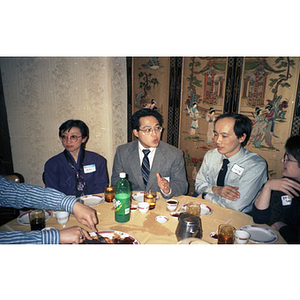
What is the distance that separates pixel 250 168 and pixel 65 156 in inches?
74.7

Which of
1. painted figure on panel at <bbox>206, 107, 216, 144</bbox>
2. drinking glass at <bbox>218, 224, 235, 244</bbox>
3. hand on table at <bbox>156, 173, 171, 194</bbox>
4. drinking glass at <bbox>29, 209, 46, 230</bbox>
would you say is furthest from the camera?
painted figure on panel at <bbox>206, 107, 216, 144</bbox>

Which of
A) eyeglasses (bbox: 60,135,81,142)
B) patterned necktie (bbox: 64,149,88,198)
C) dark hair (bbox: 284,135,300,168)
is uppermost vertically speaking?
dark hair (bbox: 284,135,300,168)

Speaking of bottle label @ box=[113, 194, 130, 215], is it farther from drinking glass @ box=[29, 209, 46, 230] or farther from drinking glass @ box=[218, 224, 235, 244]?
drinking glass @ box=[218, 224, 235, 244]

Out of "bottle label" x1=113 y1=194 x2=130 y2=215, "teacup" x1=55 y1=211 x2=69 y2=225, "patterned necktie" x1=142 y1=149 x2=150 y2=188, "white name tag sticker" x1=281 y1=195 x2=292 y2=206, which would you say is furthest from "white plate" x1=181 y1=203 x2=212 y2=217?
"teacup" x1=55 y1=211 x2=69 y2=225

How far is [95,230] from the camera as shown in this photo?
110 centimetres

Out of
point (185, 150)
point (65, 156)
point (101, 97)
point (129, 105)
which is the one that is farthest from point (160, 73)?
point (65, 156)

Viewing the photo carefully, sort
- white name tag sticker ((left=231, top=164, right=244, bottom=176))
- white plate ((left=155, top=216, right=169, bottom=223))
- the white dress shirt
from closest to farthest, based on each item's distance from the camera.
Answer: white plate ((left=155, top=216, right=169, bottom=223))
the white dress shirt
white name tag sticker ((left=231, top=164, right=244, bottom=176))

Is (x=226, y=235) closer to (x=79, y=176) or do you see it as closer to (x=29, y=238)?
(x=29, y=238)

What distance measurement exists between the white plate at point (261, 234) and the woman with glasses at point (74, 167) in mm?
1514

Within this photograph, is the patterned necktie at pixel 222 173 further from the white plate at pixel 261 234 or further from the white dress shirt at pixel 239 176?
the white plate at pixel 261 234

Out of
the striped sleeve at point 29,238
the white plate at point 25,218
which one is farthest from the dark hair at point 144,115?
the striped sleeve at point 29,238

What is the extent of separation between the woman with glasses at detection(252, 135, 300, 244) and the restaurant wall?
2.14 meters

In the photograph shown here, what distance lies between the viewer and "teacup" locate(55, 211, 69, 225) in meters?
1.17

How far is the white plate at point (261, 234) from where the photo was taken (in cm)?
104
